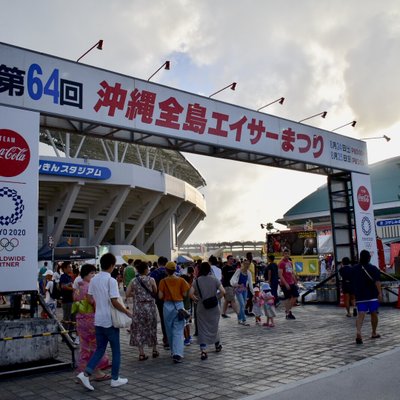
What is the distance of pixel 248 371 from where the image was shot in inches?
245

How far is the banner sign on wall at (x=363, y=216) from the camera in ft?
48.0

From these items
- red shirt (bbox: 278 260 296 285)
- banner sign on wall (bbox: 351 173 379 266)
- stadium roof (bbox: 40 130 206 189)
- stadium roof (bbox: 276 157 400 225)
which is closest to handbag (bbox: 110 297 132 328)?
red shirt (bbox: 278 260 296 285)

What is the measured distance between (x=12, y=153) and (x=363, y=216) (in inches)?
451

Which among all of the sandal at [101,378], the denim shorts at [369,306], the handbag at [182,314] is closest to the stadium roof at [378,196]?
the denim shorts at [369,306]

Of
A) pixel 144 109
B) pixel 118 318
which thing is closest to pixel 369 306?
pixel 118 318

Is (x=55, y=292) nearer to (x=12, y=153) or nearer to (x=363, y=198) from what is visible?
(x=12, y=153)

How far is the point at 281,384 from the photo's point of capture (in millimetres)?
5465

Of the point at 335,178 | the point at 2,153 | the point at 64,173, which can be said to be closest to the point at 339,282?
the point at 335,178

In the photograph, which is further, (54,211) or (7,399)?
(54,211)

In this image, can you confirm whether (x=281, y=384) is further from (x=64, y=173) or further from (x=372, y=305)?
(x=64, y=173)

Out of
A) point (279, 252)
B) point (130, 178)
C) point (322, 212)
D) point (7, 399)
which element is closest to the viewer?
point (7, 399)

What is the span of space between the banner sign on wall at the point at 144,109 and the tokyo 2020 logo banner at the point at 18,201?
1.87 feet

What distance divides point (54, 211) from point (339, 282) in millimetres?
31674

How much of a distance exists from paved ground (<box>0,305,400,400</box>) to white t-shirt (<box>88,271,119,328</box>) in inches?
34.4
